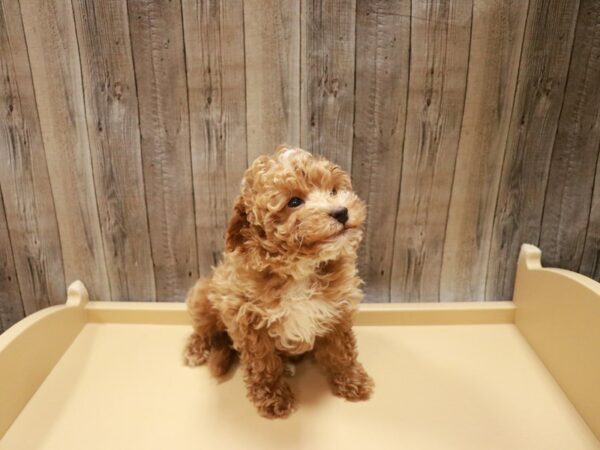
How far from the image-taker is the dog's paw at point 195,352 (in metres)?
1.27

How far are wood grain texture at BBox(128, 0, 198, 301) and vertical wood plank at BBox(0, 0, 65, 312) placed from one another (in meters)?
0.30

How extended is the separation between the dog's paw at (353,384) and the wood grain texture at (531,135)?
0.54 meters

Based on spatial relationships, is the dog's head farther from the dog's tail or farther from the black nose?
the dog's tail

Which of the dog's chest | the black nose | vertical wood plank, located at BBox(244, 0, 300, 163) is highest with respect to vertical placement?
vertical wood plank, located at BBox(244, 0, 300, 163)

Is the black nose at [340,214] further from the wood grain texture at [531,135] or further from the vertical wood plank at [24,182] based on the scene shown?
the vertical wood plank at [24,182]

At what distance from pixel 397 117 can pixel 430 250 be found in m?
0.42

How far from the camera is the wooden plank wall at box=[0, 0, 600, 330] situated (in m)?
1.17

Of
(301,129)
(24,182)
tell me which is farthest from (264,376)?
(24,182)

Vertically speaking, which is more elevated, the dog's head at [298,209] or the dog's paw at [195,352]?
the dog's head at [298,209]

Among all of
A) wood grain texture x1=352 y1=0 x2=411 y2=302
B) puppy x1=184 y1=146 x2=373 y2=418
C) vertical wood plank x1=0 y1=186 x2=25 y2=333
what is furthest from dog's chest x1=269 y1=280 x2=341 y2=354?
vertical wood plank x1=0 y1=186 x2=25 y2=333

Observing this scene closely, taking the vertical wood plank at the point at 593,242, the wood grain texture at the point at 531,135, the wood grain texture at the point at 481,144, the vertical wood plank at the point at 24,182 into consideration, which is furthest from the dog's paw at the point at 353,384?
the vertical wood plank at the point at 24,182

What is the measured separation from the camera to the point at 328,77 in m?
1.20

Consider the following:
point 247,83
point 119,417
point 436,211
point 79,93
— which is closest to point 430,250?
point 436,211

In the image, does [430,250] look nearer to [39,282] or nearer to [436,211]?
[436,211]
